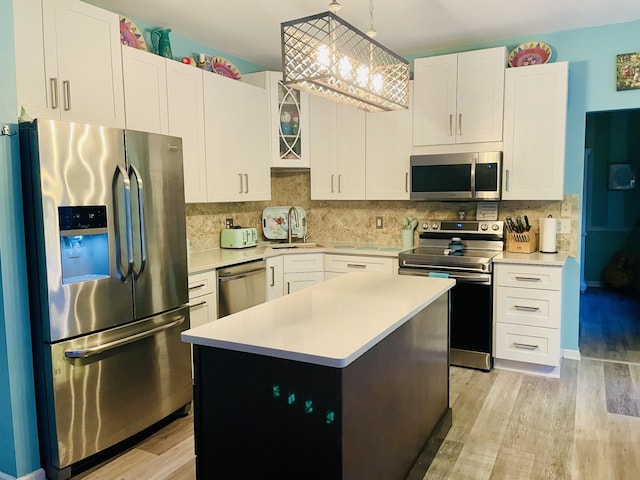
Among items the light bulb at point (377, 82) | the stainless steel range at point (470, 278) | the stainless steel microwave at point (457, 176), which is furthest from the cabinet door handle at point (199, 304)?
the stainless steel microwave at point (457, 176)

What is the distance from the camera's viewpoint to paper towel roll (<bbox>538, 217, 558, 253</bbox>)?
377cm

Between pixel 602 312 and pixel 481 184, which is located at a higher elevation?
pixel 481 184

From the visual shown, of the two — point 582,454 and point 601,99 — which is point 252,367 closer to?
point 582,454

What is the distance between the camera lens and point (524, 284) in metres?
3.56

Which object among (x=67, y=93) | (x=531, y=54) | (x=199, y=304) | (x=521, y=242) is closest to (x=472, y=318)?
(x=521, y=242)

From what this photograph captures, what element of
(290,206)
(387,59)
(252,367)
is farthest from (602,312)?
(252,367)

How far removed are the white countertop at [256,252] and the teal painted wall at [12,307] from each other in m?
1.12

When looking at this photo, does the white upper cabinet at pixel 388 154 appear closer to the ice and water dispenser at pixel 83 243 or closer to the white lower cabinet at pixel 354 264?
the white lower cabinet at pixel 354 264

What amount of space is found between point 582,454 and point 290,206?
10.8 ft

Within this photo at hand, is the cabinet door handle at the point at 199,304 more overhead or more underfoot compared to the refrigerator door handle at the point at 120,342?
more overhead

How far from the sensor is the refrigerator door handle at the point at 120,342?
2.33 meters

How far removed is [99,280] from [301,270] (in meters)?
2.09

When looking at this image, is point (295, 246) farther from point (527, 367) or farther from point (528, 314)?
point (527, 367)

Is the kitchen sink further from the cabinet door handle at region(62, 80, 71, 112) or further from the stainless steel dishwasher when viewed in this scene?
the cabinet door handle at region(62, 80, 71, 112)
